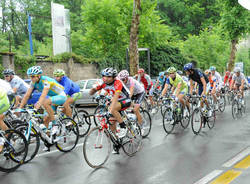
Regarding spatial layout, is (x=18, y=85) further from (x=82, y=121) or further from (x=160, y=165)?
(x=160, y=165)

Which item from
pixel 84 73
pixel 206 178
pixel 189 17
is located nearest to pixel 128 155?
pixel 206 178

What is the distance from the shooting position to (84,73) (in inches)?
960

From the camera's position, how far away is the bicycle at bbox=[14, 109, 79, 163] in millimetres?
6594

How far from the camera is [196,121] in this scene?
9.07 meters

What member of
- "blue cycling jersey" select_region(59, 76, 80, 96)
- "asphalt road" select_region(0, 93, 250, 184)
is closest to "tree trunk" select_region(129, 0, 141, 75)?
"blue cycling jersey" select_region(59, 76, 80, 96)

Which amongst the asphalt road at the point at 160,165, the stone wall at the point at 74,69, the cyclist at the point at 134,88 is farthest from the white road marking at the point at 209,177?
the stone wall at the point at 74,69

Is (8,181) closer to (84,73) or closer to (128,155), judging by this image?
(128,155)

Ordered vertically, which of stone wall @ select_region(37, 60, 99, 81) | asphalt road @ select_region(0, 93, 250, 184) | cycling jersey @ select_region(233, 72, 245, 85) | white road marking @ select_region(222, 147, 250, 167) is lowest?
asphalt road @ select_region(0, 93, 250, 184)

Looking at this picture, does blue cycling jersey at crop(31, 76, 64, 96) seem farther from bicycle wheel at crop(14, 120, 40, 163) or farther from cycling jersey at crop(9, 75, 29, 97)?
cycling jersey at crop(9, 75, 29, 97)

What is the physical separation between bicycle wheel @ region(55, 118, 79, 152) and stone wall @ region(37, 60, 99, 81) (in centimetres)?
1380

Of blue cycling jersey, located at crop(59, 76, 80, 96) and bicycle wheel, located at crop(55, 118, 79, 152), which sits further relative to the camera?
blue cycling jersey, located at crop(59, 76, 80, 96)

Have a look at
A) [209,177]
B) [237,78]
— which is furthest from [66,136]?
[237,78]

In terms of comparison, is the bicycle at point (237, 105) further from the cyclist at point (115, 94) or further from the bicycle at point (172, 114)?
the cyclist at point (115, 94)

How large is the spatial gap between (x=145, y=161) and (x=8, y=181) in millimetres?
2576
